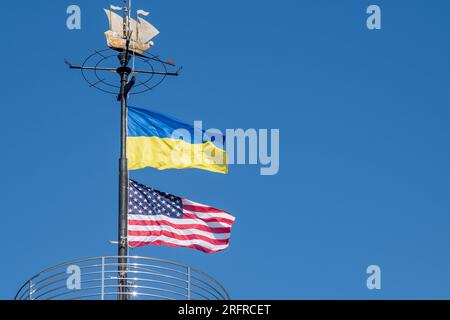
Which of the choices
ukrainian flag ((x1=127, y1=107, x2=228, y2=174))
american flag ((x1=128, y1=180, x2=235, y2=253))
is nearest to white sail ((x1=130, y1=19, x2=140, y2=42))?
ukrainian flag ((x1=127, y1=107, x2=228, y2=174))

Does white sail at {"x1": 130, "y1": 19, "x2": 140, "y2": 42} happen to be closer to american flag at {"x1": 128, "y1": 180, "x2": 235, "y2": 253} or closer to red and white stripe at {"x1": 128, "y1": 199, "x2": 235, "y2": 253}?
american flag at {"x1": 128, "y1": 180, "x2": 235, "y2": 253}

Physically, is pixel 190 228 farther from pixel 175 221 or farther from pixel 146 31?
pixel 146 31

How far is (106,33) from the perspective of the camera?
140 ft

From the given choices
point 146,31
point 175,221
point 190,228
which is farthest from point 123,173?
point 146,31

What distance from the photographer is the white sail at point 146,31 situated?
43.3m

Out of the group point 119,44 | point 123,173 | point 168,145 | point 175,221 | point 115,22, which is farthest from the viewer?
point 168,145

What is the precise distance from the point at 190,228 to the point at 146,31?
19.3ft

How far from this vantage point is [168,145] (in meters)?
44.2

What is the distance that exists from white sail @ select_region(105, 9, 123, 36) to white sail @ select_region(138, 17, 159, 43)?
0.59 meters

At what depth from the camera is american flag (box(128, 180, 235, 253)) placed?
41.8 m
